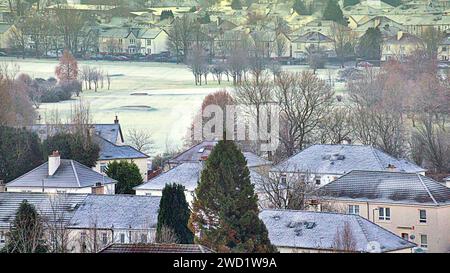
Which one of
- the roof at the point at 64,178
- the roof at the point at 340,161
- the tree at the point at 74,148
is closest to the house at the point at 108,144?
the tree at the point at 74,148


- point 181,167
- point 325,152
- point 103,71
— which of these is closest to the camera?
point 181,167

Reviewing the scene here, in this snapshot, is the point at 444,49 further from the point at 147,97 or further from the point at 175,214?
the point at 175,214

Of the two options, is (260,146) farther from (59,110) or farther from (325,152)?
(59,110)

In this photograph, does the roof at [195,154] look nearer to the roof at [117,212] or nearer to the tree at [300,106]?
→ the tree at [300,106]

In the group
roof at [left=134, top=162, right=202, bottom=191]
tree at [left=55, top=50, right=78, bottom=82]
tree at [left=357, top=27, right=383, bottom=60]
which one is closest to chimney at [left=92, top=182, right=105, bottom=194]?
roof at [left=134, top=162, right=202, bottom=191]
